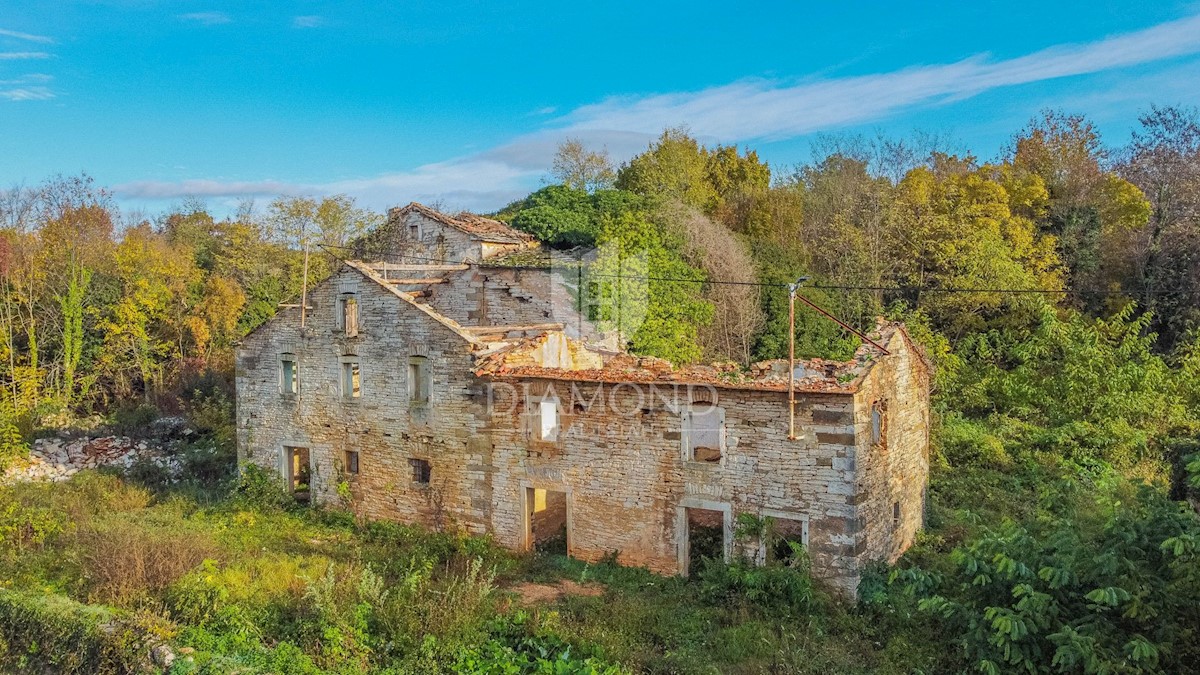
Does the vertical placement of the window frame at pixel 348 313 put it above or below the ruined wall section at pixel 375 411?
above

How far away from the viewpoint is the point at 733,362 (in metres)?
18.2

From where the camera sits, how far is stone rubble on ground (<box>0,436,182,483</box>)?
2256cm

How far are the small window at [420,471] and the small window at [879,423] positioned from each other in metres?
9.29

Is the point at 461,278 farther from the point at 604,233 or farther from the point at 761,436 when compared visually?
the point at 761,436

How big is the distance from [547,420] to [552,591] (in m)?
3.42

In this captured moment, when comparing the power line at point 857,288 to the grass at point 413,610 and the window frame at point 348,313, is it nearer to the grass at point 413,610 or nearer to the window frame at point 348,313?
the window frame at point 348,313

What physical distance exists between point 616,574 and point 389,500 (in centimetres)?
614

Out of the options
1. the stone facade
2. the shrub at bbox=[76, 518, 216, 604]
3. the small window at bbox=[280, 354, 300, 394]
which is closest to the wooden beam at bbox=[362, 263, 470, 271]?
the stone facade

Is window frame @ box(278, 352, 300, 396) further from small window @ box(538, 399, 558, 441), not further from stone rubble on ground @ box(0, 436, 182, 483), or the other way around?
small window @ box(538, 399, 558, 441)

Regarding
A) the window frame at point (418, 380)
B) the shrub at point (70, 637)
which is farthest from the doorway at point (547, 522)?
the shrub at point (70, 637)

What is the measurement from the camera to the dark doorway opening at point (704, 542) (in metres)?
14.3

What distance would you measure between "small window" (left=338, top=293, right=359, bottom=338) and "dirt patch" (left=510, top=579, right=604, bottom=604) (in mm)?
7382

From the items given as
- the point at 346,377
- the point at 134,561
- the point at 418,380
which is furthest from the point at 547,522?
the point at 134,561

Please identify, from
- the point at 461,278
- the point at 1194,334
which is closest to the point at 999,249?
the point at 1194,334
